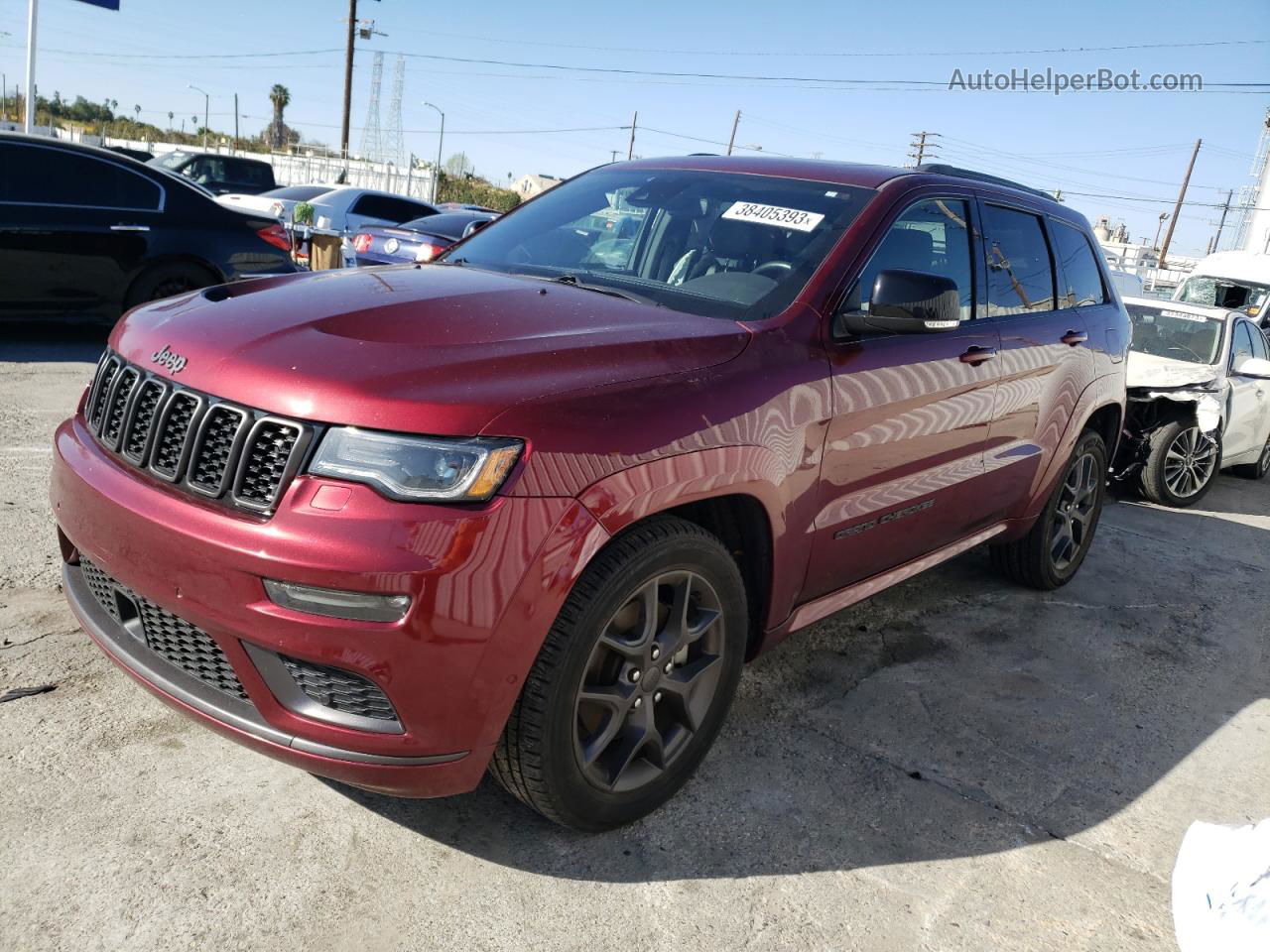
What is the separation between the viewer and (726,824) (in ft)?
9.21

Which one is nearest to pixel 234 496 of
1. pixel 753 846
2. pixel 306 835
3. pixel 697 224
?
pixel 306 835

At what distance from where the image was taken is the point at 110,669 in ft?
10.5

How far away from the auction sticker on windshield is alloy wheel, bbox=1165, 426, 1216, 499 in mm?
5344

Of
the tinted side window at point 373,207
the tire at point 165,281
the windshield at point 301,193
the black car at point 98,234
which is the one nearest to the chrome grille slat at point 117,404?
the black car at point 98,234

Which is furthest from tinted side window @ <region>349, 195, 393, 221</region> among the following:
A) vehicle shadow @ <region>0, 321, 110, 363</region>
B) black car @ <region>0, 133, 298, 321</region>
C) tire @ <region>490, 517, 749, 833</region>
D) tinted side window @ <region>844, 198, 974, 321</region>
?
tire @ <region>490, 517, 749, 833</region>

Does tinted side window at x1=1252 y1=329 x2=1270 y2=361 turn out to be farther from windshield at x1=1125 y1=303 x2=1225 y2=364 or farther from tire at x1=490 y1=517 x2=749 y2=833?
tire at x1=490 y1=517 x2=749 y2=833

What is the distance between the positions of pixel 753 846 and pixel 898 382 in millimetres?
1486

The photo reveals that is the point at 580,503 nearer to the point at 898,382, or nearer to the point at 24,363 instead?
the point at 898,382

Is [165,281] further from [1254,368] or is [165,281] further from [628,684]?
[1254,368]

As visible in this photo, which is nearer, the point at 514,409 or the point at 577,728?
the point at 514,409

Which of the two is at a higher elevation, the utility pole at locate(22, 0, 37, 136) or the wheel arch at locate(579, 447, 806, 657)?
the utility pole at locate(22, 0, 37, 136)

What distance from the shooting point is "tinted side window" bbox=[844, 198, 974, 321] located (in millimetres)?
3221

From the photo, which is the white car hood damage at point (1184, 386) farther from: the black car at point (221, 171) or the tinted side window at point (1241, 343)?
the black car at point (221, 171)

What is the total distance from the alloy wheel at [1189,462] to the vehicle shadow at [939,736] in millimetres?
2289
